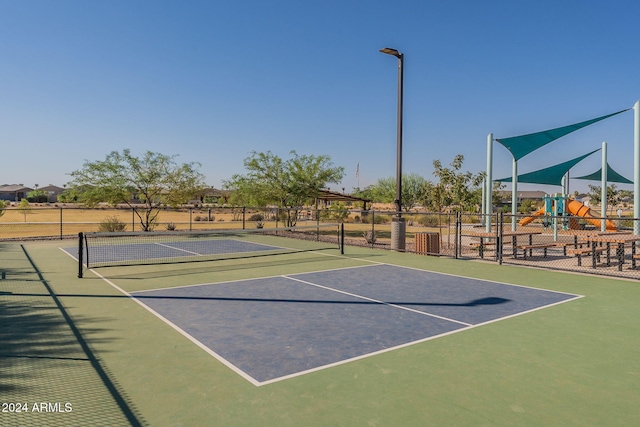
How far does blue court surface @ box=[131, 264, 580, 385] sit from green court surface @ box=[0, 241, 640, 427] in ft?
1.04

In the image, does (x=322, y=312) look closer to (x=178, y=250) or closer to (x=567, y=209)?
(x=178, y=250)

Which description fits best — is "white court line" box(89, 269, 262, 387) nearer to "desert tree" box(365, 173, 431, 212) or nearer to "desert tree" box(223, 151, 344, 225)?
"desert tree" box(223, 151, 344, 225)

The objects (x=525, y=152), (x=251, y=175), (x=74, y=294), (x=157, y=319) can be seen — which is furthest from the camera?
(x=251, y=175)

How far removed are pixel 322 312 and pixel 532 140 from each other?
14276mm

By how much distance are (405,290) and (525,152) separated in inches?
477

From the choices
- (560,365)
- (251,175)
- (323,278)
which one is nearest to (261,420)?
(560,365)

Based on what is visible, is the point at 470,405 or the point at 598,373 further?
the point at 598,373

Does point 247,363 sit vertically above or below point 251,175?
below

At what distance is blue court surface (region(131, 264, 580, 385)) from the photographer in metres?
5.86

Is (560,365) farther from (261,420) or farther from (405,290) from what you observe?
(405,290)

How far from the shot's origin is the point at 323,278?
457 inches

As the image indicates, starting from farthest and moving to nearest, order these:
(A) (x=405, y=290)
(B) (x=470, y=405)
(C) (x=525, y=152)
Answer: (C) (x=525, y=152)
(A) (x=405, y=290)
(B) (x=470, y=405)

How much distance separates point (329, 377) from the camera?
5.07m

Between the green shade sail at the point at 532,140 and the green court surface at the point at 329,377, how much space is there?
10.7 metres
